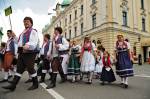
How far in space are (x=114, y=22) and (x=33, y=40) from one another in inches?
1105

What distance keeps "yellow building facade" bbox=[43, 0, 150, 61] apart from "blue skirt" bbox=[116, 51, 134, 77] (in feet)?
79.5

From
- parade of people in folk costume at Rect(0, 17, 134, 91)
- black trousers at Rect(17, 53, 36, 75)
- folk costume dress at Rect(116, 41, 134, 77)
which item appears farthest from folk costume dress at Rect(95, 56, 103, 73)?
black trousers at Rect(17, 53, 36, 75)

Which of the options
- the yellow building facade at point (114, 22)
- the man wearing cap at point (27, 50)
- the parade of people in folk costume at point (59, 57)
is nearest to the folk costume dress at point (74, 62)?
the parade of people in folk costume at point (59, 57)

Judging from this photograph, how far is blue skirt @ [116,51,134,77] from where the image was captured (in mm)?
8312

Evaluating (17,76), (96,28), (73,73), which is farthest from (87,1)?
(17,76)

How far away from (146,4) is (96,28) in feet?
33.5

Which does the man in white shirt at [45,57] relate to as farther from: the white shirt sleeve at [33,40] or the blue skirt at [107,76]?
the white shirt sleeve at [33,40]

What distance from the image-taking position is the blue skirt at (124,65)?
8312mm

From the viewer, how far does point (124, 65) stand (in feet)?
27.5

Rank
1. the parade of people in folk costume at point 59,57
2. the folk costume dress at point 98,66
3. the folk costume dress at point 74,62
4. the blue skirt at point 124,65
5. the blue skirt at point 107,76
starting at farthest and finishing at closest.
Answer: the folk costume dress at point 98,66, the folk costume dress at point 74,62, the blue skirt at point 107,76, the blue skirt at point 124,65, the parade of people in folk costume at point 59,57

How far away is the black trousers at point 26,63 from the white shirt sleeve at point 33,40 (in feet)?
0.83

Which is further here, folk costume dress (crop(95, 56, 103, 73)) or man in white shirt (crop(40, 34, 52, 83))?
folk costume dress (crop(95, 56, 103, 73))

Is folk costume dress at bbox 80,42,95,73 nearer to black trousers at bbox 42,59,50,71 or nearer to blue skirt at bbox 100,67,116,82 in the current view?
blue skirt at bbox 100,67,116,82

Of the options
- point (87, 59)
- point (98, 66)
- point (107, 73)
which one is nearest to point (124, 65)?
point (107, 73)
